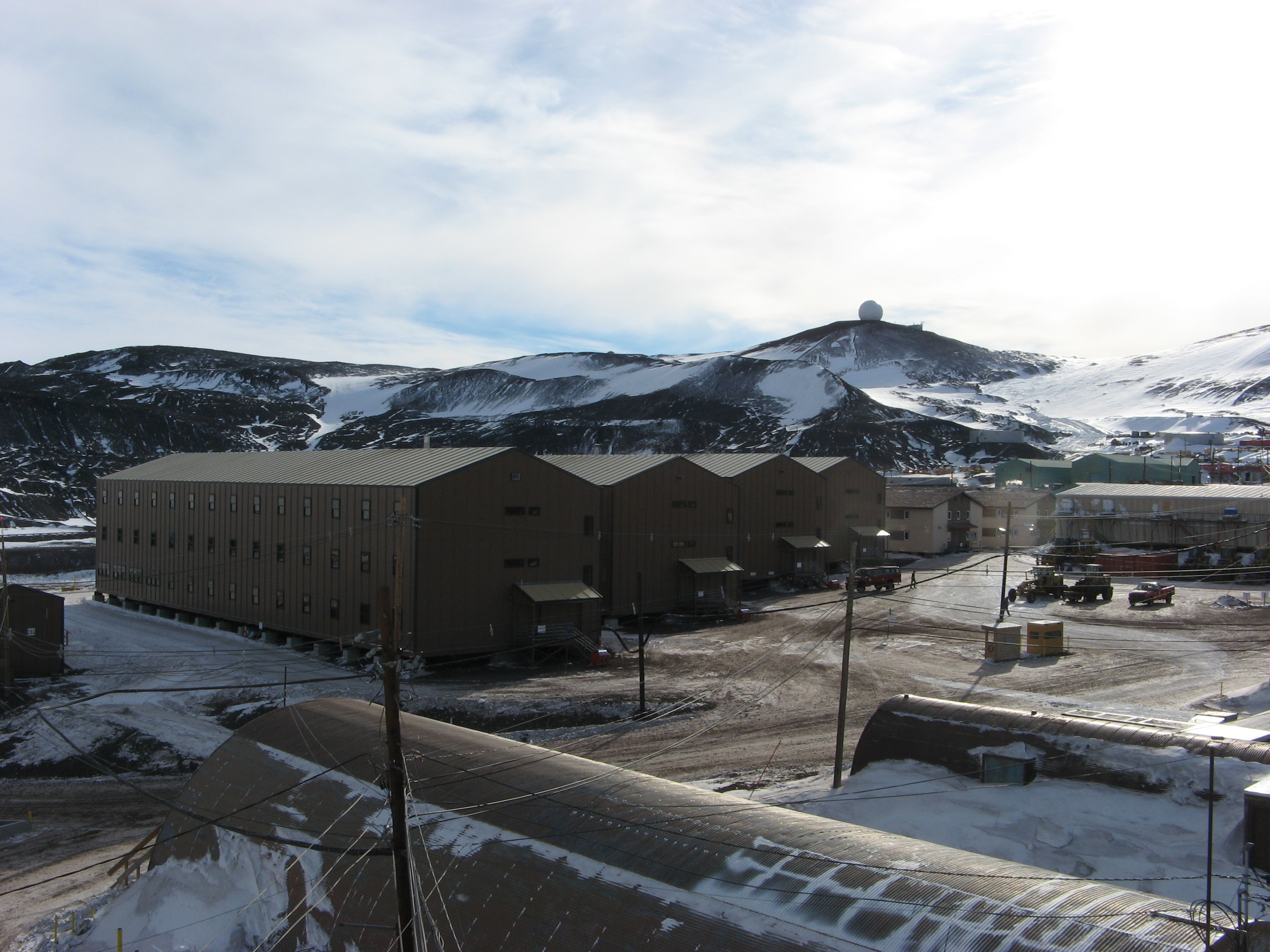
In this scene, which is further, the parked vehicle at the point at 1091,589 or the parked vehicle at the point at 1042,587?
the parked vehicle at the point at 1042,587

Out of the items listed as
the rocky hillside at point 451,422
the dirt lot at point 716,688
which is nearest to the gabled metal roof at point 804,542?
the dirt lot at point 716,688

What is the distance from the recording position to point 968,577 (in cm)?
6159

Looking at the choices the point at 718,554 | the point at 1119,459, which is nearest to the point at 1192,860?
the point at 718,554

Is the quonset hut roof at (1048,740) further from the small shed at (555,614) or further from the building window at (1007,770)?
the small shed at (555,614)

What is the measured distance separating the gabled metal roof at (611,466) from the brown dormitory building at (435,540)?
19 cm

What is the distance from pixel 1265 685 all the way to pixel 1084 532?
4592 centimetres

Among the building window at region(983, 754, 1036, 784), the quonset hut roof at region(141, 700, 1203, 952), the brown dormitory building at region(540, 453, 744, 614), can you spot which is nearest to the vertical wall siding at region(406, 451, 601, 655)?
the brown dormitory building at region(540, 453, 744, 614)

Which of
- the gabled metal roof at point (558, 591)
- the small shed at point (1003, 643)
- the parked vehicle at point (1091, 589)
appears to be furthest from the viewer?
the parked vehicle at point (1091, 589)

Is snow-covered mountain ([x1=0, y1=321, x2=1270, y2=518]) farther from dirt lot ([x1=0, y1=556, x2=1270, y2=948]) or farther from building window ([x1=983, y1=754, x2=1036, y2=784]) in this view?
building window ([x1=983, y1=754, x2=1036, y2=784])

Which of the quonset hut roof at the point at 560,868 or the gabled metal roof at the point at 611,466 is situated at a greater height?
the gabled metal roof at the point at 611,466

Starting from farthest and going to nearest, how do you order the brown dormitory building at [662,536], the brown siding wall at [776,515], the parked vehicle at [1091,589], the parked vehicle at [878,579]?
the brown siding wall at [776,515], the parked vehicle at [878,579], the parked vehicle at [1091,589], the brown dormitory building at [662,536]

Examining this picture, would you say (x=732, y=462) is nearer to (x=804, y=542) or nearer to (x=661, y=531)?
(x=804, y=542)

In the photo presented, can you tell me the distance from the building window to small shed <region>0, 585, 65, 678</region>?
33034 mm

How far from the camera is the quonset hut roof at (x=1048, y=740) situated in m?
17.5
